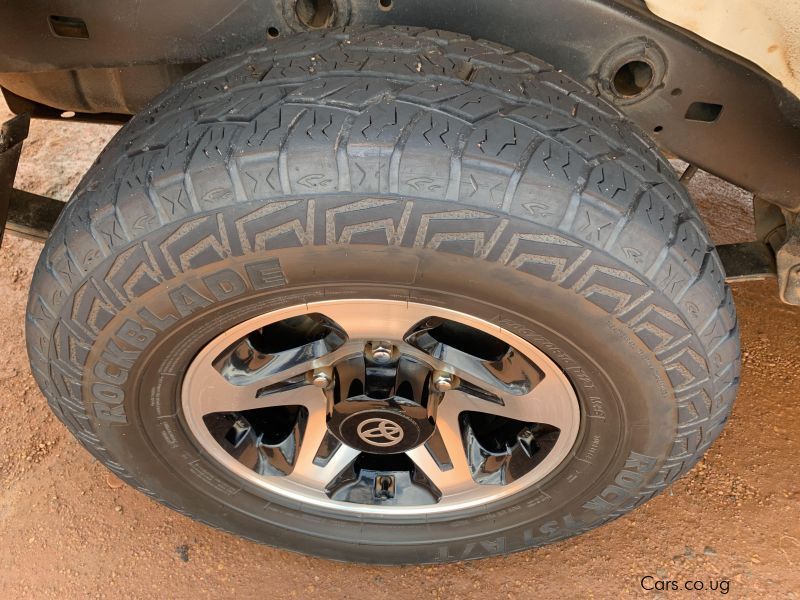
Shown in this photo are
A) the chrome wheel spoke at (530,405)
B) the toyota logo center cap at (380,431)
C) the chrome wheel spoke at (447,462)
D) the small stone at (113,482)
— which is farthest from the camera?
the small stone at (113,482)

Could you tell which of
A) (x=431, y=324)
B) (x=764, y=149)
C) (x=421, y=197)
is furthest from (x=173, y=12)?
(x=764, y=149)

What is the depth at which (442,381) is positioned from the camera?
1.92 m

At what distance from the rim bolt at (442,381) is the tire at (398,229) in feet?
0.98

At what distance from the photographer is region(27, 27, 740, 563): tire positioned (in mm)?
1443

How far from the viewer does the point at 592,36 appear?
174 cm

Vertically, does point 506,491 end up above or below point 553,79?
below

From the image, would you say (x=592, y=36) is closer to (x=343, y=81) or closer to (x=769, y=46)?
(x=769, y=46)

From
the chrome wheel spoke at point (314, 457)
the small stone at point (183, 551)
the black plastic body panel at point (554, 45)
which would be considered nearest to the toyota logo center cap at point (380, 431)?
the chrome wheel spoke at point (314, 457)

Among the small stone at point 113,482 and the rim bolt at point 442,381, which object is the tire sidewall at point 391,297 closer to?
the rim bolt at point 442,381

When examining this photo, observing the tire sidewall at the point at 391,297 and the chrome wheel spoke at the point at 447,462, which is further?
the chrome wheel spoke at the point at 447,462

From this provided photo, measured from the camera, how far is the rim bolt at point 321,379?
194 centimetres

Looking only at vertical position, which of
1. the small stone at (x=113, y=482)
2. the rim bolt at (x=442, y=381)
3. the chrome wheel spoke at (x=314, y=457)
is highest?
the rim bolt at (x=442, y=381)

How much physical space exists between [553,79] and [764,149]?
2.24 ft

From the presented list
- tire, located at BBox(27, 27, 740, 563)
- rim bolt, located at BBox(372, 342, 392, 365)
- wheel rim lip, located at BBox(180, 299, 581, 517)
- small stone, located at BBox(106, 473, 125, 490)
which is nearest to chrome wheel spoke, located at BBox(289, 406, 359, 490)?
wheel rim lip, located at BBox(180, 299, 581, 517)
